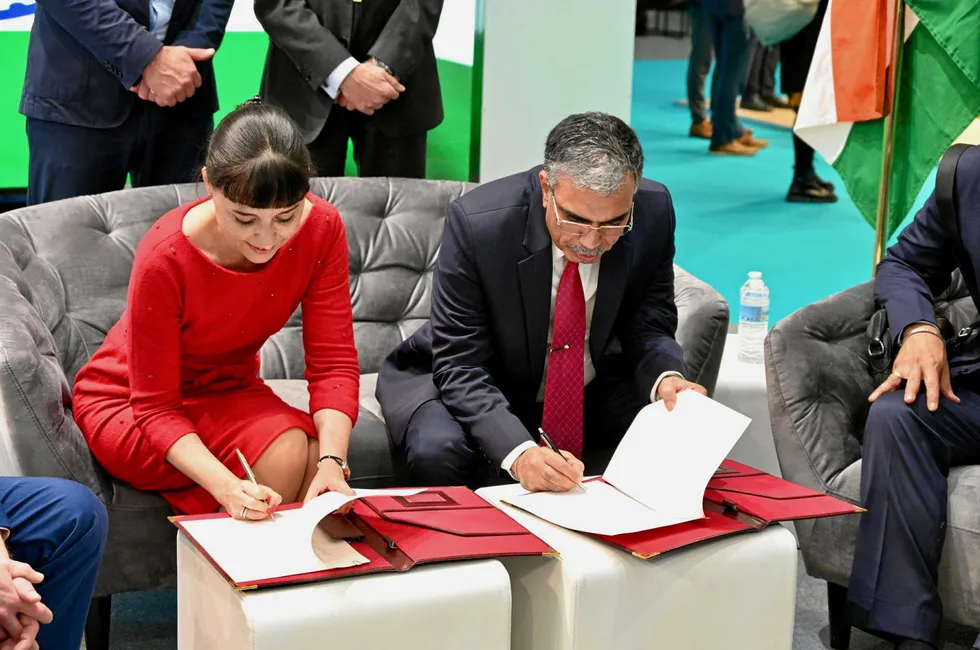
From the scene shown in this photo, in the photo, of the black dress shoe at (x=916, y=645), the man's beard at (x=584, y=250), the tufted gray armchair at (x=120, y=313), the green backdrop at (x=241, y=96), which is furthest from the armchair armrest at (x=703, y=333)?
the green backdrop at (x=241, y=96)

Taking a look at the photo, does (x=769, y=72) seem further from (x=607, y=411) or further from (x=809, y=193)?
(x=607, y=411)

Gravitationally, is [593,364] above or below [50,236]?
below

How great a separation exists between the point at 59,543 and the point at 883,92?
299cm

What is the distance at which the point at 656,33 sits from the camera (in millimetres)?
4754

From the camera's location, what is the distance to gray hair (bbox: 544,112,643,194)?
8.23 feet

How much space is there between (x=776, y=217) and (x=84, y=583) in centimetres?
347

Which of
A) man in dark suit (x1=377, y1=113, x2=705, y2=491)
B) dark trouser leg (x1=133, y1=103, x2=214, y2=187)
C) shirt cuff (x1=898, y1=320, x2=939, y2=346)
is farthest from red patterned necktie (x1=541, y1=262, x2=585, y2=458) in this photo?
dark trouser leg (x1=133, y1=103, x2=214, y2=187)

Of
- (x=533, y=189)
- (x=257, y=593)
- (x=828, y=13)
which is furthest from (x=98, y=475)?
(x=828, y=13)

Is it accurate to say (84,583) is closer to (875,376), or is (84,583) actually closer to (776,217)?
(875,376)

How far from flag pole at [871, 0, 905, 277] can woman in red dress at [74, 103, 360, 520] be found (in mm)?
2063

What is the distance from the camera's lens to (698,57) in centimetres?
484

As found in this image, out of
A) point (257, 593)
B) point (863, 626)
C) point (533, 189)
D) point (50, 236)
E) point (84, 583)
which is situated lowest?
point (863, 626)

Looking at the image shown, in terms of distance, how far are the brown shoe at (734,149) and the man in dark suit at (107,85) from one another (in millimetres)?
2179

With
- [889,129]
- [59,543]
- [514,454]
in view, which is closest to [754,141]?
[889,129]
